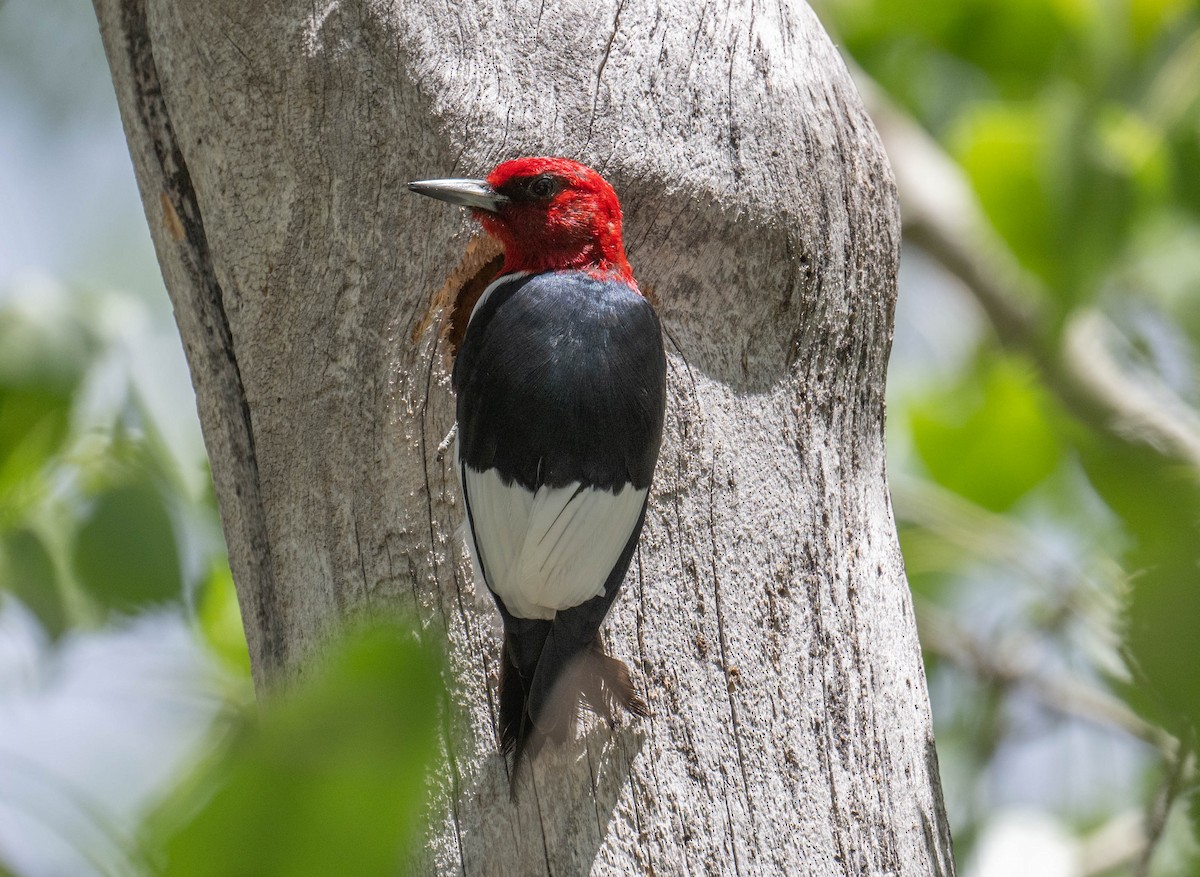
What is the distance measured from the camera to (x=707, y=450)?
2.00m

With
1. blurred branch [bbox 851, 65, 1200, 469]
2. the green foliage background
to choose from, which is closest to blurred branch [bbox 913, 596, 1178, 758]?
the green foliage background

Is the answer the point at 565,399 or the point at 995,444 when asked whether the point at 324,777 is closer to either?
the point at 565,399

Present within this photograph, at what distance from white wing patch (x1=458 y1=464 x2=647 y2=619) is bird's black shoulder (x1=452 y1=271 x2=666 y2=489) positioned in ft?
0.08

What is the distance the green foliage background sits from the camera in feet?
1.67

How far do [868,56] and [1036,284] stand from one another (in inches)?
79.8

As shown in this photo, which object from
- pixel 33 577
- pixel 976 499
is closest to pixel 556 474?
pixel 33 577

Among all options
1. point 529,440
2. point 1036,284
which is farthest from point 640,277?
point 1036,284

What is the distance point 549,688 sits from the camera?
5.52ft

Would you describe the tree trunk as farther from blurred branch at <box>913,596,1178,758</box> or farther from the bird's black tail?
blurred branch at <box>913,596,1178,758</box>

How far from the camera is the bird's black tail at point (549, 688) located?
1.70m

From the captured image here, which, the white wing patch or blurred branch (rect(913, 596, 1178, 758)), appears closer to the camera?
the white wing patch

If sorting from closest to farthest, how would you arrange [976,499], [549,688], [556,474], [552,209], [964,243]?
[549,688], [556,474], [552,209], [976,499], [964,243]

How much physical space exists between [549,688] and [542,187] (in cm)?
85

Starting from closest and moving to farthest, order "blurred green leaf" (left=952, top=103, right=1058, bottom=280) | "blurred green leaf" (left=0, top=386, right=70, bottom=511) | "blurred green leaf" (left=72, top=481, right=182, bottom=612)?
"blurred green leaf" (left=0, top=386, right=70, bottom=511), "blurred green leaf" (left=72, top=481, right=182, bottom=612), "blurred green leaf" (left=952, top=103, right=1058, bottom=280)
